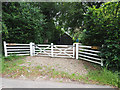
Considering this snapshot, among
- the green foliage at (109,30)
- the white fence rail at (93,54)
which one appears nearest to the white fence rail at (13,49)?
the white fence rail at (93,54)

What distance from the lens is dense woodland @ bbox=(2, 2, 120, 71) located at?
9.66 ft

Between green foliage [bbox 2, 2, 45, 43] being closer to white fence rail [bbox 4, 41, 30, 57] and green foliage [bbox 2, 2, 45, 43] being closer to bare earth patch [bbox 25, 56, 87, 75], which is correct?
white fence rail [bbox 4, 41, 30, 57]

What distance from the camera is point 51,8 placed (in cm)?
1023

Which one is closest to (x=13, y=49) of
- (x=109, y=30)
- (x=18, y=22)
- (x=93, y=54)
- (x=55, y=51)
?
(x=18, y=22)

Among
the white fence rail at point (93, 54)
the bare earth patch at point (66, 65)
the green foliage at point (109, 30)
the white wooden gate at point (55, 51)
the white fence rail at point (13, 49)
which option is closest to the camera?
the green foliage at point (109, 30)

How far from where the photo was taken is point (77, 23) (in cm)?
1120

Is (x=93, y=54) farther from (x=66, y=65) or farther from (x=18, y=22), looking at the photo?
(x=18, y=22)

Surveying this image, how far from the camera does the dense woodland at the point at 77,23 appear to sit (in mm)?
2944

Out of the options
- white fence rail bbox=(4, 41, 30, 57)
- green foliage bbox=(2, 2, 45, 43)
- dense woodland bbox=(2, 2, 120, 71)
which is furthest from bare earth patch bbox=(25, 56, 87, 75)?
green foliage bbox=(2, 2, 45, 43)

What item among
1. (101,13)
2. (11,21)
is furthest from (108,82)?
(11,21)

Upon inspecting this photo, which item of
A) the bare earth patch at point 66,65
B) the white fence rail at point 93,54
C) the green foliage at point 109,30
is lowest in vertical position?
the bare earth patch at point 66,65

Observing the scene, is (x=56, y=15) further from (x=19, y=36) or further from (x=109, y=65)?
(x=109, y=65)

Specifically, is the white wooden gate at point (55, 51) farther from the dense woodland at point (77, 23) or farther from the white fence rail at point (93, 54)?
the dense woodland at point (77, 23)

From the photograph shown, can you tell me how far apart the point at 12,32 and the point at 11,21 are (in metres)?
0.92
